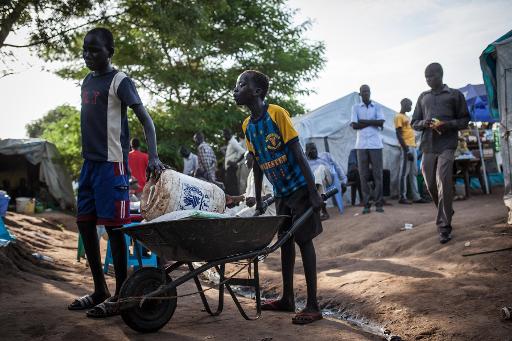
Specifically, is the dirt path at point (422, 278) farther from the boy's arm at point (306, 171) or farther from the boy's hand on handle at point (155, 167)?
the boy's hand on handle at point (155, 167)

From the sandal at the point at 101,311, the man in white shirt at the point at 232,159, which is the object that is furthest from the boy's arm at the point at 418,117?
the man in white shirt at the point at 232,159

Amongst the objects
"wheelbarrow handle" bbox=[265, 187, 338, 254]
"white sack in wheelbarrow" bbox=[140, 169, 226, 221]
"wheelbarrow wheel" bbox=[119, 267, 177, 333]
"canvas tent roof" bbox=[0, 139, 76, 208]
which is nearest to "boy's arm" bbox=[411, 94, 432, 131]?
"wheelbarrow handle" bbox=[265, 187, 338, 254]

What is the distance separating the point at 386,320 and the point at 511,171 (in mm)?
3220

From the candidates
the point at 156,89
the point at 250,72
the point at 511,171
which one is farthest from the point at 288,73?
the point at 250,72

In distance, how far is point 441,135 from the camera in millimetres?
5719

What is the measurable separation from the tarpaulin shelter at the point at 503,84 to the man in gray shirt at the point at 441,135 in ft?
2.15

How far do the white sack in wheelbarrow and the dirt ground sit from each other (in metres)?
0.79

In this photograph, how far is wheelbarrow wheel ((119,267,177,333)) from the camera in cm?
309

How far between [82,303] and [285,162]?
1.78 meters

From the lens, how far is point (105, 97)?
11.7 feet

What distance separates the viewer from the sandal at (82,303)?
366 centimetres

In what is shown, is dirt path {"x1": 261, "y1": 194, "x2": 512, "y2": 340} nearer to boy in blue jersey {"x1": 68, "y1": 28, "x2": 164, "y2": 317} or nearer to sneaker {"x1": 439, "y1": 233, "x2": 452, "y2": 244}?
sneaker {"x1": 439, "y1": 233, "x2": 452, "y2": 244}

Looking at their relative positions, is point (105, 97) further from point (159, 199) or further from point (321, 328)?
point (321, 328)

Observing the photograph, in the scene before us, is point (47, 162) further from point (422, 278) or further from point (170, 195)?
point (422, 278)
